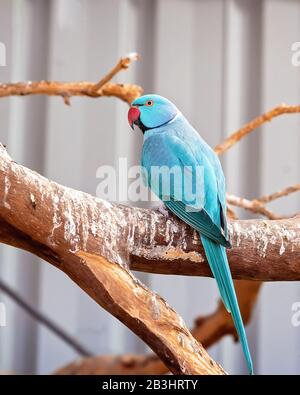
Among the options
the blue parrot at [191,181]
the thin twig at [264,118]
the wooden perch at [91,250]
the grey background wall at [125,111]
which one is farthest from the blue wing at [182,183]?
the grey background wall at [125,111]

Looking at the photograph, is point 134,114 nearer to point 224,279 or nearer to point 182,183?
point 182,183

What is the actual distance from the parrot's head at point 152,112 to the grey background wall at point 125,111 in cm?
76

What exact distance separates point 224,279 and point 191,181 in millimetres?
187

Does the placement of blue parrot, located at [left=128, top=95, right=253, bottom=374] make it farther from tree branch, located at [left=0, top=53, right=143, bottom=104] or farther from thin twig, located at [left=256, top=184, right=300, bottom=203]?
thin twig, located at [left=256, top=184, right=300, bottom=203]

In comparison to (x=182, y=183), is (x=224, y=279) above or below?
below

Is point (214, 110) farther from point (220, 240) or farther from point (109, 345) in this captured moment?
point (220, 240)

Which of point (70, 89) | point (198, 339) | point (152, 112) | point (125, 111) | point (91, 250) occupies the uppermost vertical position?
point (125, 111)

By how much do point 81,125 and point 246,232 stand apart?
1053mm

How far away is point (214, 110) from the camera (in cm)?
208

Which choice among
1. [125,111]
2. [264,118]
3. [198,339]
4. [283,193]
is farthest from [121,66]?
[198,339]

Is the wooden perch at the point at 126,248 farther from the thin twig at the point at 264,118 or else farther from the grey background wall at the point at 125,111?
the grey background wall at the point at 125,111

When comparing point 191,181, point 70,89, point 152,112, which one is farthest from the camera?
point 70,89

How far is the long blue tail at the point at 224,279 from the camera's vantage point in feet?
3.44

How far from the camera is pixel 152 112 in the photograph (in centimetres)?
126
